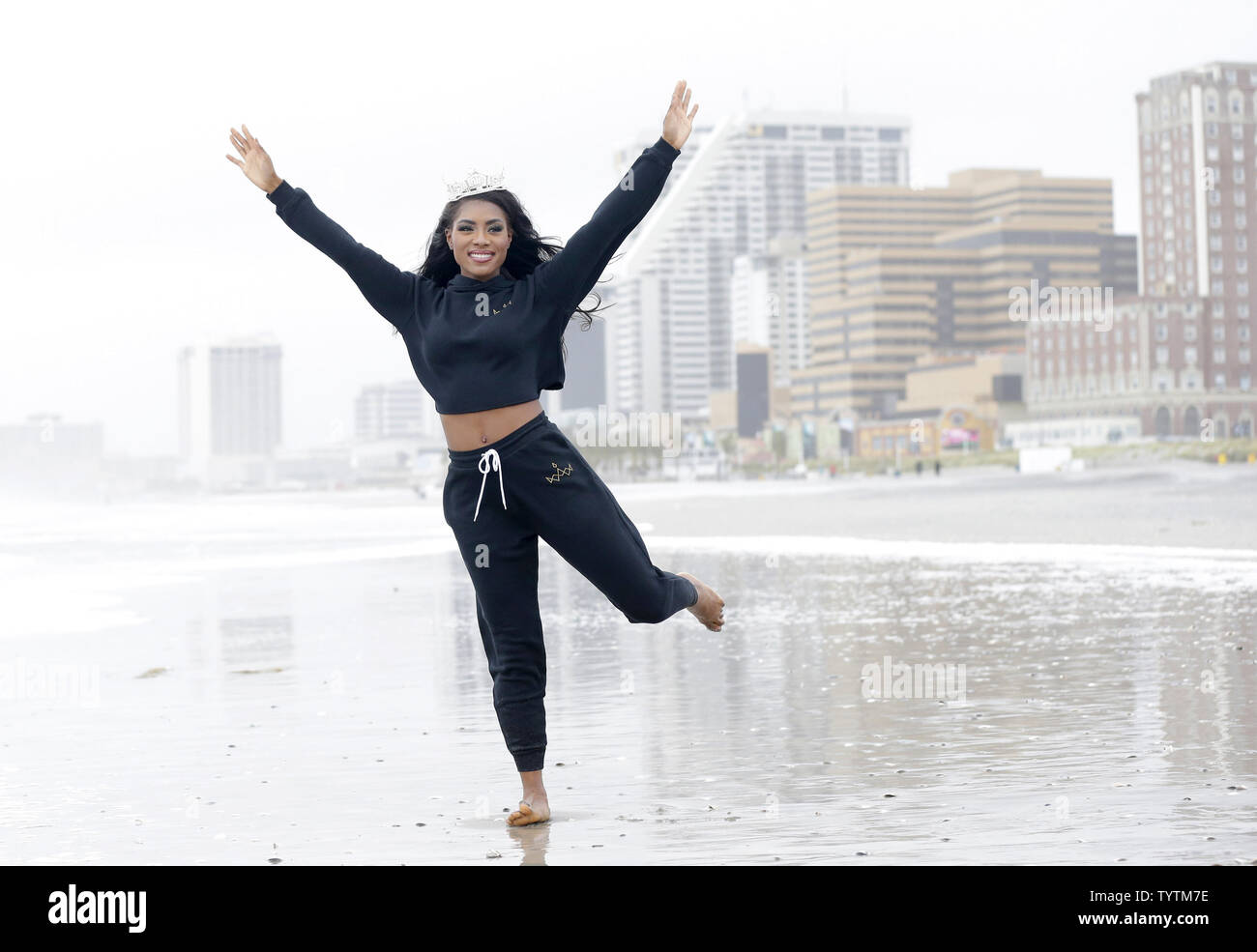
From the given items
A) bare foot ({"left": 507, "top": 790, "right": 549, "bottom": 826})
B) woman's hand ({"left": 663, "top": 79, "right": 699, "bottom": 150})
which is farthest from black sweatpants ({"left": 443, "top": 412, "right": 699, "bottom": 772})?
woman's hand ({"left": 663, "top": 79, "right": 699, "bottom": 150})

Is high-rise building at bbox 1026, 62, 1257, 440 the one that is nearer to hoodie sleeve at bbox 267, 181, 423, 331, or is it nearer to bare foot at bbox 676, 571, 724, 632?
bare foot at bbox 676, 571, 724, 632

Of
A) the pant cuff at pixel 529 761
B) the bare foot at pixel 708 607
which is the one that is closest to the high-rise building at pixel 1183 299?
the bare foot at pixel 708 607

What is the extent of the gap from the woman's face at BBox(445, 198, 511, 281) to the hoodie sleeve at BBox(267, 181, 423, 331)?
185 mm

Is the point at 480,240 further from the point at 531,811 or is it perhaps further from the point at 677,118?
the point at 531,811

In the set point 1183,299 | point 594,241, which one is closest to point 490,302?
point 594,241

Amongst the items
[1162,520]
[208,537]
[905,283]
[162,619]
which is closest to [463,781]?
[162,619]

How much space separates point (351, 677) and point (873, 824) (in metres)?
5.34

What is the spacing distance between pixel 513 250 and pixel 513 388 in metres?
0.56

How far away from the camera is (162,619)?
14.4m

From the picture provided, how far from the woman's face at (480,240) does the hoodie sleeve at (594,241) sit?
17cm

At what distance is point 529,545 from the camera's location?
5281 mm

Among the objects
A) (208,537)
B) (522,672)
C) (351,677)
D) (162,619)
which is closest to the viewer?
(522,672)

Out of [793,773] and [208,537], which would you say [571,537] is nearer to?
[793,773]

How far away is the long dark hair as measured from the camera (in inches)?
212
